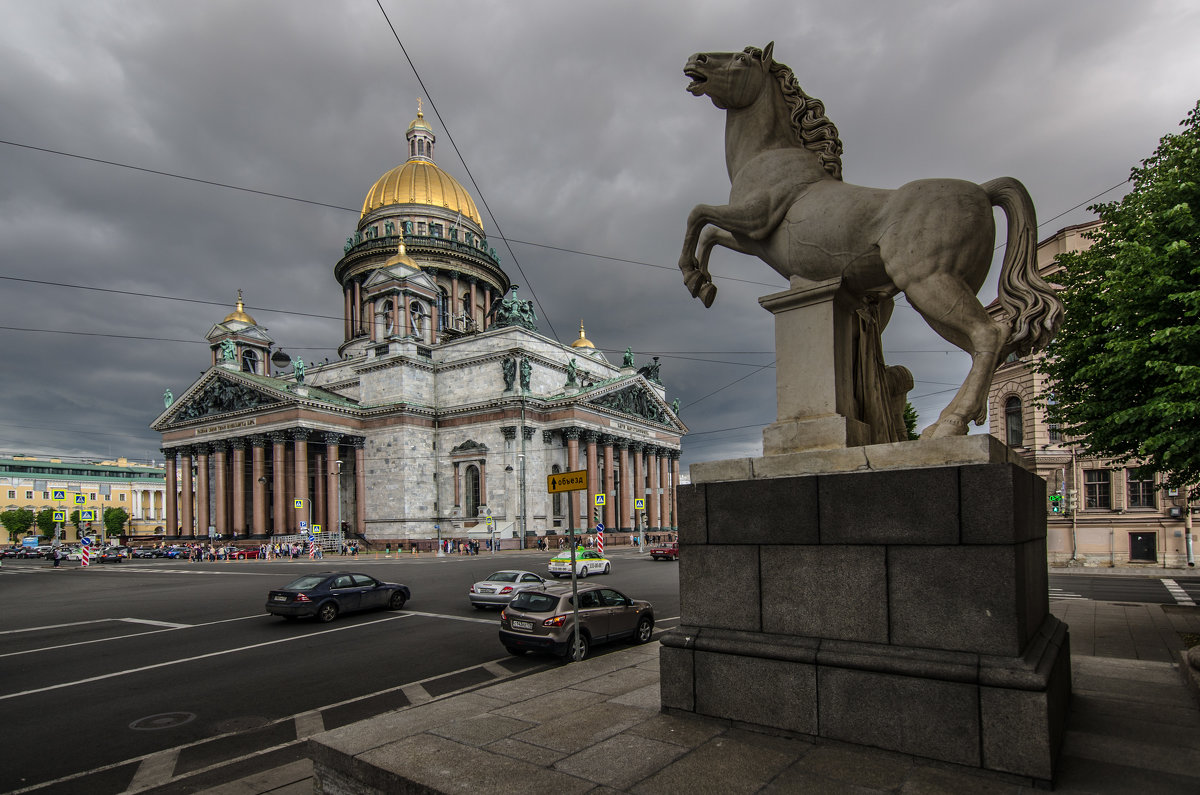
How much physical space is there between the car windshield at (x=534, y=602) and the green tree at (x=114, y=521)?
128 meters

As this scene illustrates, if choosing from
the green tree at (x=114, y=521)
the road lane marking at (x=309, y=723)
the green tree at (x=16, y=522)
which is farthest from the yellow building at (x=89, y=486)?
the road lane marking at (x=309, y=723)

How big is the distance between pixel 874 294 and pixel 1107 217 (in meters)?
11.1

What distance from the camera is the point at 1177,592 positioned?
21.5 meters

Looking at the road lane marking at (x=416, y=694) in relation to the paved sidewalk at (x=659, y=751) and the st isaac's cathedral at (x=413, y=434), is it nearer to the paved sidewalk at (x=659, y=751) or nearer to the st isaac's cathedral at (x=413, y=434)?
the paved sidewalk at (x=659, y=751)

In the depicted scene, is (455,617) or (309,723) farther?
(455,617)

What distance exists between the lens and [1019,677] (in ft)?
13.5

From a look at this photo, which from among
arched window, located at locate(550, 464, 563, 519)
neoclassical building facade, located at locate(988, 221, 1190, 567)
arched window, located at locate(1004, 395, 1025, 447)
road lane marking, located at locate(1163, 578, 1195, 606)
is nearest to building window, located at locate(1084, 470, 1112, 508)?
neoclassical building facade, located at locate(988, 221, 1190, 567)

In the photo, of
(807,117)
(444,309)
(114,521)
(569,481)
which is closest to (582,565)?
(569,481)

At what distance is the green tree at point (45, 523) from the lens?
112m

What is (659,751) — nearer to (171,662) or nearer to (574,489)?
(574,489)

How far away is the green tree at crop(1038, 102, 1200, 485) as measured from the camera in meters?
10.8

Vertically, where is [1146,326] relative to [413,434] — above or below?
above

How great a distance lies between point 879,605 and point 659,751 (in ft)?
5.99

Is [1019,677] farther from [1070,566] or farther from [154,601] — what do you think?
[1070,566]
